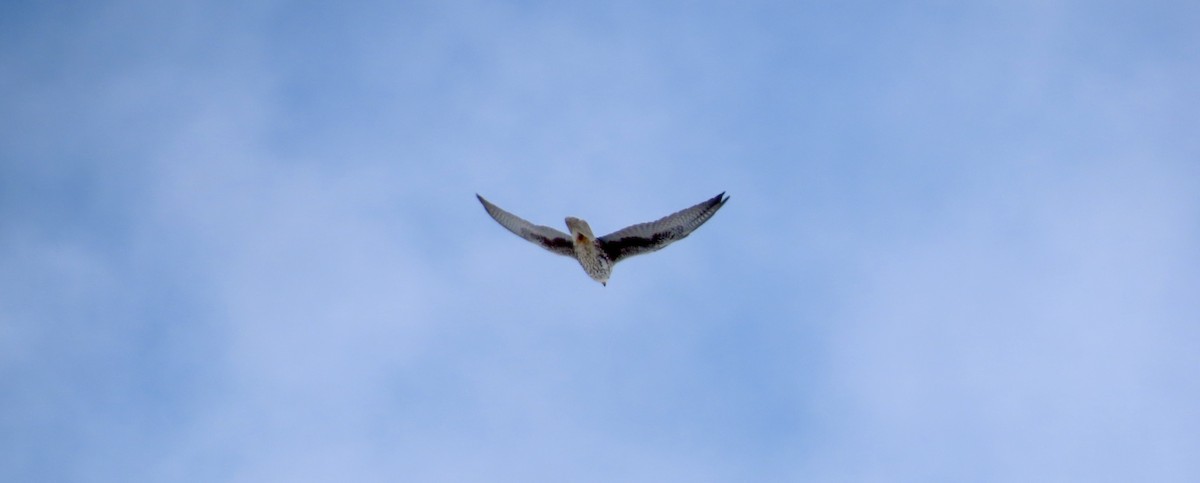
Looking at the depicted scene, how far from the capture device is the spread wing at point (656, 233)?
24.7 meters

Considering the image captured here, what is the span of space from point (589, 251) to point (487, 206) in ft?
9.71

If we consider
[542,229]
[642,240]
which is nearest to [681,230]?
[642,240]

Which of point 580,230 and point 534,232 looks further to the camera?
point 534,232

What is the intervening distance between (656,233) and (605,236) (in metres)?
1.26

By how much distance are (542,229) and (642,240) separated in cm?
257

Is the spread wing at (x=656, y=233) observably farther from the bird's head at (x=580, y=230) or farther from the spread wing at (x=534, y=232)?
the spread wing at (x=534, y=232)

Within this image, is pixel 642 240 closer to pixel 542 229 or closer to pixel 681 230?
pixel 681 230

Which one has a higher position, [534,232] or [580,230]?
[534,232]

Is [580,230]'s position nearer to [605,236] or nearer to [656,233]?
[605,236]

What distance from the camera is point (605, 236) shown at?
82.6 ft

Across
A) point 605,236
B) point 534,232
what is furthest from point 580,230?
point 534,232

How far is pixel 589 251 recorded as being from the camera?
2516cm

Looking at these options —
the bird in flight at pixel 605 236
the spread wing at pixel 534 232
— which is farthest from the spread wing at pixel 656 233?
the spread wing at pixel 534 232

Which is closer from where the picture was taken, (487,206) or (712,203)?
(712,203)
